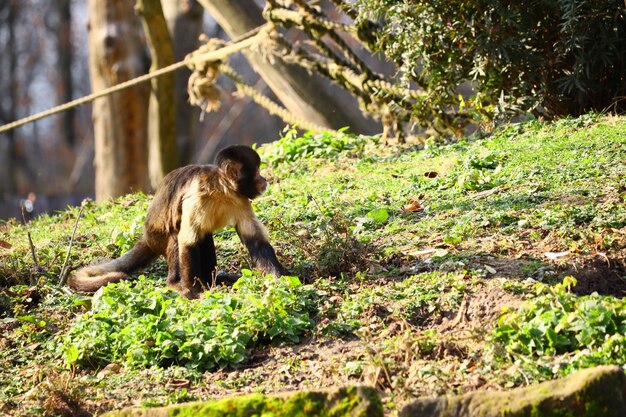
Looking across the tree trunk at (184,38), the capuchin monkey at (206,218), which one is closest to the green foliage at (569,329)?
the capuchin monkey at (206,218)

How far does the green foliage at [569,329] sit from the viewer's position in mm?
4410

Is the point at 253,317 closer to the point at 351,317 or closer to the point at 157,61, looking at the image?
the point at 351,317

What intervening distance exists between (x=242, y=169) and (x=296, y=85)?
779 cm

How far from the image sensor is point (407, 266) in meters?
6.26

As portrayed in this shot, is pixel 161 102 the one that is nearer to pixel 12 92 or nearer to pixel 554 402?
pixel 554 402

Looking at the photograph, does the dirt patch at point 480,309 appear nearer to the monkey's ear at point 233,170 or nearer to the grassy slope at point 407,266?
the grassy slope at point 407,266

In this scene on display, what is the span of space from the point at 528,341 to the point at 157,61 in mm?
11750

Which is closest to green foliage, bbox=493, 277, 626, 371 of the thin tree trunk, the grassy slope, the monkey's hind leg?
the grassy slope

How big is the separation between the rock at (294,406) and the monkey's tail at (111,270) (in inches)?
124

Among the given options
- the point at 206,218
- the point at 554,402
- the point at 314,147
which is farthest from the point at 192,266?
the point at 314,147

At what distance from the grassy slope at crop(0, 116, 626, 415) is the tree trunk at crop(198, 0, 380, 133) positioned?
184 inches

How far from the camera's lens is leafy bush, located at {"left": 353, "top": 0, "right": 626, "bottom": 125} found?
902 cm

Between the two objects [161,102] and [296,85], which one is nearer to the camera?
[296,85]

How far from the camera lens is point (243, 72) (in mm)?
43125
